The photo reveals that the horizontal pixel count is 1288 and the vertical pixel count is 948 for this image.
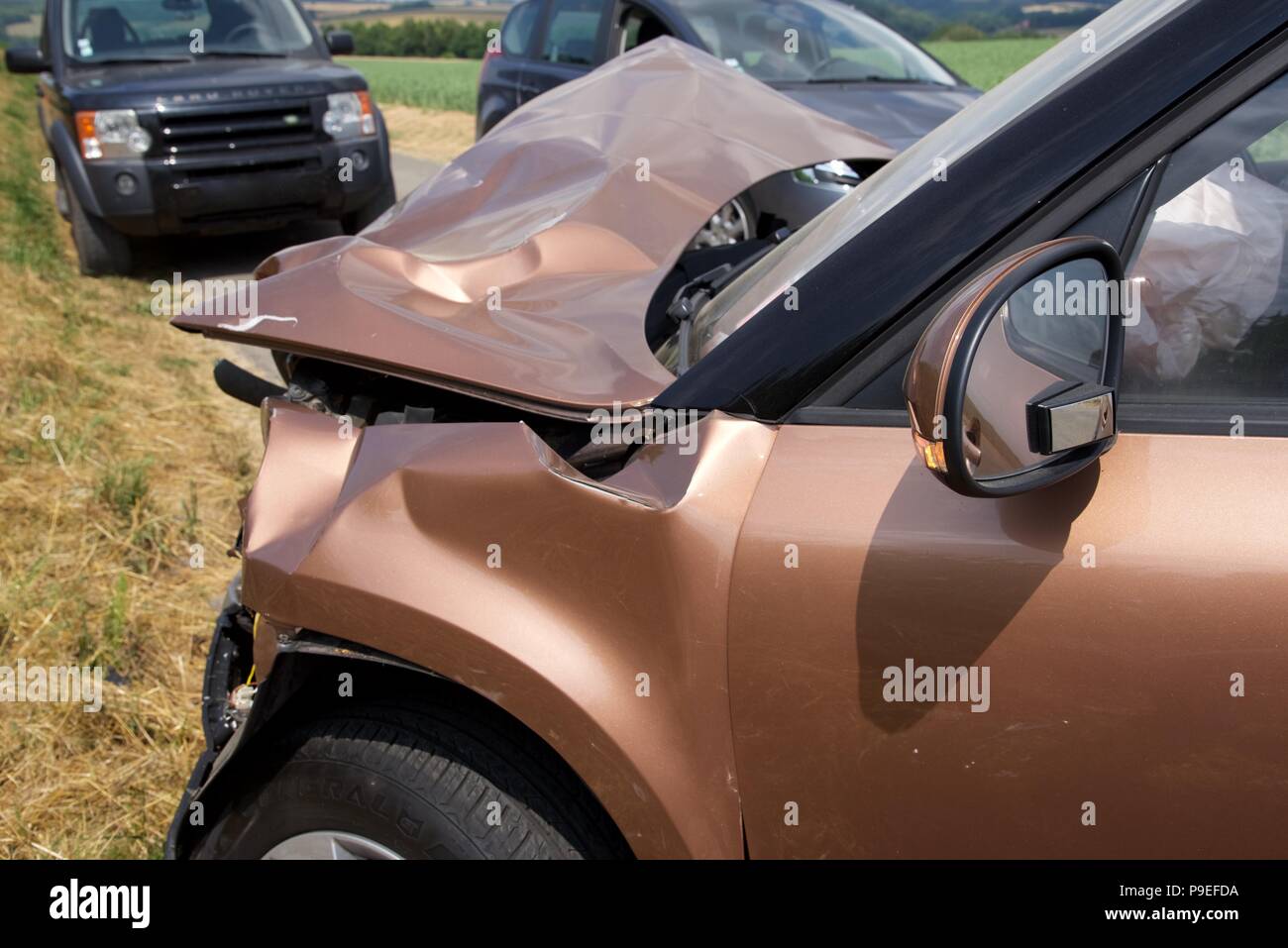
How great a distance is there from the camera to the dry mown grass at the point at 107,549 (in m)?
2.97

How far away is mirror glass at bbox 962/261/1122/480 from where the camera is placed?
4.48ft

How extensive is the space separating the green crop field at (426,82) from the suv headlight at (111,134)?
44.4 feet

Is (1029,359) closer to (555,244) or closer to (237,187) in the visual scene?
(555,244)

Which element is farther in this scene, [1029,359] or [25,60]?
[25,60]

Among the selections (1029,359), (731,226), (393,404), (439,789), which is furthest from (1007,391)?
(731,226)

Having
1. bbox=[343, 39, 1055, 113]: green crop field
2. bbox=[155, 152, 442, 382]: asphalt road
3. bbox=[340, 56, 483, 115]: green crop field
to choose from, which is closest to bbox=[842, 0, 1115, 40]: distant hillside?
bbox=[343, 39, 1055, 113]: green crop field

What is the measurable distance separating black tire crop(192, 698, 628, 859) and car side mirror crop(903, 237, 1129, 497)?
2.71ft

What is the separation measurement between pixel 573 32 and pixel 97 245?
376cm

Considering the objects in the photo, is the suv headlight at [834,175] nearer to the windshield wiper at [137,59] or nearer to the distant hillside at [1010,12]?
the windshield wiper at [137,59]

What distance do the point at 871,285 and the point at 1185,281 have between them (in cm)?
45

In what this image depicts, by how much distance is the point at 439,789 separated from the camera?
5.85ft

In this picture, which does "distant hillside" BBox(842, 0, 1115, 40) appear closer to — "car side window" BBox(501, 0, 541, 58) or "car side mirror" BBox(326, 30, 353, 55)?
"car side window" BBox(501, 0, 541, 58)

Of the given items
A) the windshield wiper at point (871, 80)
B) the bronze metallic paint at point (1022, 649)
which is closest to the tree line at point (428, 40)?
the windshield wiper at point (871, 80)
